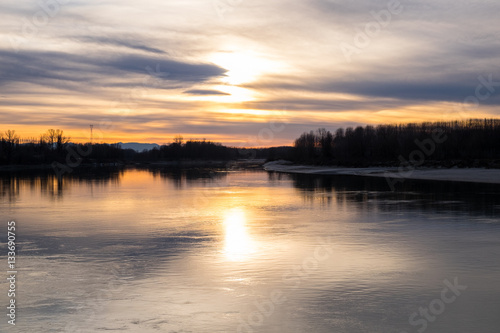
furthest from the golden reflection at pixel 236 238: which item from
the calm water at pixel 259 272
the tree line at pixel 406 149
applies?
the tree line at pixel 406 149

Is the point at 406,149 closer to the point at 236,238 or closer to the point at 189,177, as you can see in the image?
the point at 189,177

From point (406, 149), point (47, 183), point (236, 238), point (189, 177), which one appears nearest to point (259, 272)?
point (236, 238)

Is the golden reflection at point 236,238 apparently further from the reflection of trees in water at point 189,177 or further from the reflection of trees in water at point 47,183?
the reflection of trees in water at point 189,177

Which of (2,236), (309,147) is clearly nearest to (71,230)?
(2,236)

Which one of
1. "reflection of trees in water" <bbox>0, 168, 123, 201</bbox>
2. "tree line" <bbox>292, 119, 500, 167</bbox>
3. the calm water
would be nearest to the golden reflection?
the calm water

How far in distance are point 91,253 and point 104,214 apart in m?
8.92

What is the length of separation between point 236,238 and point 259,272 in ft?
15.0

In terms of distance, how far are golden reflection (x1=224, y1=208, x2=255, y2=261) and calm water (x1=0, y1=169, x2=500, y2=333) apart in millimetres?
38

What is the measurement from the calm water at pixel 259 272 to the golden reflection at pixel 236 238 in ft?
0.13

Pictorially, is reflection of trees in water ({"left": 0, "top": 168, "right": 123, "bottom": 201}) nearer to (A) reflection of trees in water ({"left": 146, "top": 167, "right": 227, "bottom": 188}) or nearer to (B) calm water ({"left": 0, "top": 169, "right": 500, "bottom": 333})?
(A) reflection of trees in water ({"left": 146, "top": 167, "right": 227, "bottom": 188})

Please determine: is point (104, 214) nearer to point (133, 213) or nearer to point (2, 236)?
point (133, 213)

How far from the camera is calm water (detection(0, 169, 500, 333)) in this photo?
7.91m

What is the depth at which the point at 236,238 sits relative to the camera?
15422mm

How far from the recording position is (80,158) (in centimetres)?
13362
